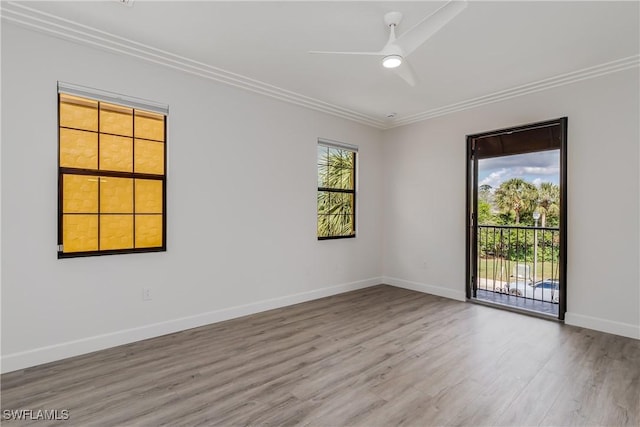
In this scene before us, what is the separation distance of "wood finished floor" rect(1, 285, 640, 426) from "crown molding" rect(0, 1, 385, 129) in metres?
2.68

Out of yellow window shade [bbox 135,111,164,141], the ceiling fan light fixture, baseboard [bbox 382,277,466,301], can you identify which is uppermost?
the ceiling fan light fixture

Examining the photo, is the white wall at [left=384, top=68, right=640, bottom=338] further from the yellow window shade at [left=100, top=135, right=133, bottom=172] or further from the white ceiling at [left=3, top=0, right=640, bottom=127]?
the yellow window shade at [left=100, top=135, right=133, bottom=172]

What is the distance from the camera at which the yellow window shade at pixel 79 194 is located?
2758 mm

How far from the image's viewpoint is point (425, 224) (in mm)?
5043

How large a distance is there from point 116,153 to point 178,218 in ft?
2.67

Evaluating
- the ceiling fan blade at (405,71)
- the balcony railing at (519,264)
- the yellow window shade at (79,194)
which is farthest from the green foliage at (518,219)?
the yellow window shade at (79,194)

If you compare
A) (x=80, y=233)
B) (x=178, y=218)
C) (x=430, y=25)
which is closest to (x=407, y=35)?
(x=430, y=25)

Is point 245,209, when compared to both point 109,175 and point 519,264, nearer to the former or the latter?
point 109,175

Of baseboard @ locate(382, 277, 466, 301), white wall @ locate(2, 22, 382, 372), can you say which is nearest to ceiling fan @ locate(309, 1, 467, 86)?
white wall @ locate(2, 22, 382, 372)

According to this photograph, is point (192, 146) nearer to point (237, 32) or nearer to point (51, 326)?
point (237, 32)

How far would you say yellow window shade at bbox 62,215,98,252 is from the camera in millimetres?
2756

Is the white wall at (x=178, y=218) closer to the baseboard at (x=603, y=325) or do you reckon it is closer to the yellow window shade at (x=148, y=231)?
the yellow window shade at (x=148, y=231)

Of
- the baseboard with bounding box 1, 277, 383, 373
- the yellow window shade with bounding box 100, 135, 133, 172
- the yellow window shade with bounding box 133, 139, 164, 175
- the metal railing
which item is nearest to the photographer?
the baseboard with bounding box 1, 277, 383, 373

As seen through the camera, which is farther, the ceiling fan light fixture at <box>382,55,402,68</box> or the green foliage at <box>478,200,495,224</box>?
the green foliage at <box>478,200,495,224</box>
